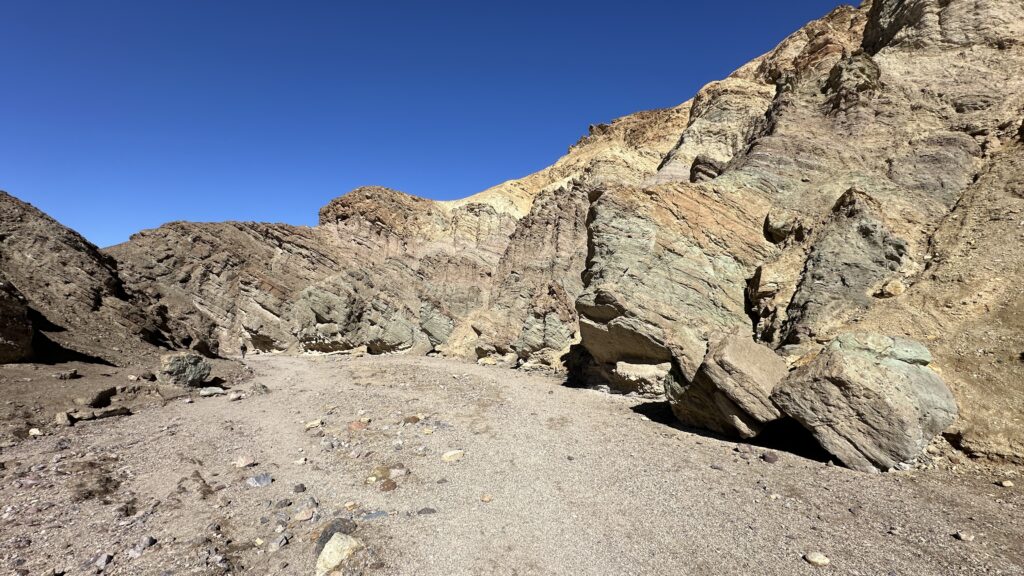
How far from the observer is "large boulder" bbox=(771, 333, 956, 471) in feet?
23.4

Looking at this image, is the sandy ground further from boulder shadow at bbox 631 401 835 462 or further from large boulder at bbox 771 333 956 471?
large boulder at bbox 771 333 956 471

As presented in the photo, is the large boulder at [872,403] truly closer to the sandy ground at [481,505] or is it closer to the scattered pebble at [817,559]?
the sandy ground at [481,505]

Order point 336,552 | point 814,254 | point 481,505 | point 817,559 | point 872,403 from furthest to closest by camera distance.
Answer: point 814,254 < point 872,403 < point 481,505 < point 336,552 < point 817,559

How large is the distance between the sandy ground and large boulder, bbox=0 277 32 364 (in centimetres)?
388

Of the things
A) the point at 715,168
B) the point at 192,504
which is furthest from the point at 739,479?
the point at 715,168

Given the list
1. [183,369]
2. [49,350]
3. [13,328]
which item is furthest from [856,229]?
[49,350]

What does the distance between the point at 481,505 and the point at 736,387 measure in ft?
19.8

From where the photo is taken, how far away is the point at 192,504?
6398 mm

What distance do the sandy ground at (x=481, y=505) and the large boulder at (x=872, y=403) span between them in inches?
17.9

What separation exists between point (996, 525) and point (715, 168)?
1813 cm

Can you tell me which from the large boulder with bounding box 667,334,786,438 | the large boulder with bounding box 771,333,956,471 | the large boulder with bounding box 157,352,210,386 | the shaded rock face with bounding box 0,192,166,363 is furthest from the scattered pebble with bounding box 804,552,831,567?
the shaded rock face with bounding box 0,192,166,363

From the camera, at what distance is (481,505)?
21.2ft

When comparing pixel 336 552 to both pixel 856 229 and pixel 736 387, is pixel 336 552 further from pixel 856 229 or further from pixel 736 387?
pixel 856 229

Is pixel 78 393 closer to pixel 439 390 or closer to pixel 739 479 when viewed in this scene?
pixel 439 390
